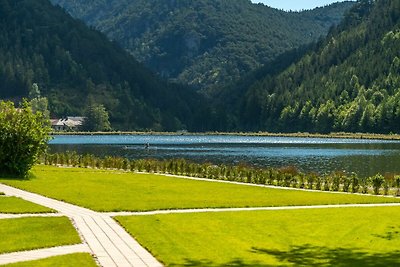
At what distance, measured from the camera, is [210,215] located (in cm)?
3097

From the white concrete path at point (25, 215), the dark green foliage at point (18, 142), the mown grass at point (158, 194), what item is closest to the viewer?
the white concrete path at point (25, 215)

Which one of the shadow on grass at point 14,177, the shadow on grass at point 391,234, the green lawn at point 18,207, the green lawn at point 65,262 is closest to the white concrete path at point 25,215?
the green lawn at point 18,207

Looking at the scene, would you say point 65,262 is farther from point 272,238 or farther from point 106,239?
point 272,238

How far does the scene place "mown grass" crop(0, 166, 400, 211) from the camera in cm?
3541

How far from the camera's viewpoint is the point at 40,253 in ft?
70.2

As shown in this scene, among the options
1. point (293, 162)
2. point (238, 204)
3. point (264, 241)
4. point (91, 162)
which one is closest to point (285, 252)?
point (264, 241)

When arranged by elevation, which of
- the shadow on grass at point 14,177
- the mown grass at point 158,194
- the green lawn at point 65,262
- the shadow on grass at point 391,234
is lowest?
the shadow on grass at point 14,177

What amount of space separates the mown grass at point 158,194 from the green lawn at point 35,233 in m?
4.82

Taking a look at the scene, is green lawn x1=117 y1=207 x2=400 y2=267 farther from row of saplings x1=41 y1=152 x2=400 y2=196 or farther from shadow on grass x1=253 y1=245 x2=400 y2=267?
row of saplings x1=41 y1=152 x2=400 y2=196

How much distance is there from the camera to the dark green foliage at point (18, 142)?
5066 cm

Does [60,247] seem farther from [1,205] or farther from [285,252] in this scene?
[1,205]

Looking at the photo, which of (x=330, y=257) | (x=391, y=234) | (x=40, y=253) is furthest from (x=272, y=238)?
(x=40, y=253)

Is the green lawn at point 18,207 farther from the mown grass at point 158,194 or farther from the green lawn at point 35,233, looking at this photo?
the green lawn at point 35,233

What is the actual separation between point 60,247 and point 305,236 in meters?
9.57
